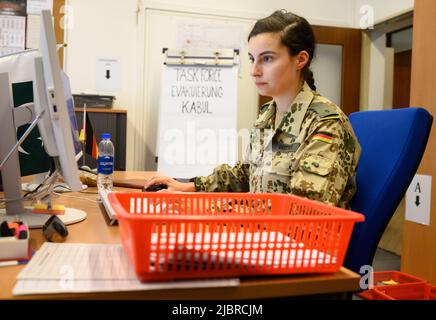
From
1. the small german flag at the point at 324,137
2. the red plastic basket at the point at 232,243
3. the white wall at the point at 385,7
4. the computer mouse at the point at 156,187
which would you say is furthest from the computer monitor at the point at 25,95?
the white wall at the point at 385,7

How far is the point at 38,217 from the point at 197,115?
7.97 ft

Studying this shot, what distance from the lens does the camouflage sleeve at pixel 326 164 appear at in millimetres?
1063

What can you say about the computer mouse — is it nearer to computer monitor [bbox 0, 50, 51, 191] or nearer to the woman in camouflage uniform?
the woman in camouflage uniform

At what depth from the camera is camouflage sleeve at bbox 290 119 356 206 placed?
3.49 feet

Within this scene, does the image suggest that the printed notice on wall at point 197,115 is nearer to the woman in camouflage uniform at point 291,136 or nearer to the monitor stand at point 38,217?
the woman in camouflage uniform at point 291,136

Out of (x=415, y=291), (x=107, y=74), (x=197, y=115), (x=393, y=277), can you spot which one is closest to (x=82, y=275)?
(x=415, y=291)

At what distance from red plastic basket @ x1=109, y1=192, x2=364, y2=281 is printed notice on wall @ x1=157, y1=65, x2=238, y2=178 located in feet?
8.58

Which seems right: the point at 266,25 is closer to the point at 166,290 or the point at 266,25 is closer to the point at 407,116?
the point at 407,116

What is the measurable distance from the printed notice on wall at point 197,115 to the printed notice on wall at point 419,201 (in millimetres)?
1477

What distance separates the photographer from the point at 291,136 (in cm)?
128

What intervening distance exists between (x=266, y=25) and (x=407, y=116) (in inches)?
21.1

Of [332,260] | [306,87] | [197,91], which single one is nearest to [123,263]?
[332,260]

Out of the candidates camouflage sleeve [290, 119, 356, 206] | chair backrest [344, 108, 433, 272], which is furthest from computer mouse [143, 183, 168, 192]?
chair backrest [344, 108, 433, 272]

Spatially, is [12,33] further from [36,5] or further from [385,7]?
[385,7]
